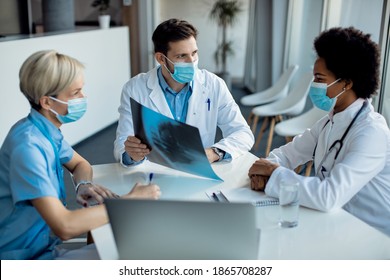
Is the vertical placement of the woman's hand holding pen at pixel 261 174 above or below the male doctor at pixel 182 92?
below

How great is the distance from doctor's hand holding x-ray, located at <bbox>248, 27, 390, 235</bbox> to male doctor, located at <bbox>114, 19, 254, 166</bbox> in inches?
21.6

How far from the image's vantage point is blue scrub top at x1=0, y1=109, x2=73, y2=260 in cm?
148

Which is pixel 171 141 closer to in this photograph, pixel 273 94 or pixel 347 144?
pixel 347 144

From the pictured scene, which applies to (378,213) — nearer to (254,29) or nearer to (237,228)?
(237,228)

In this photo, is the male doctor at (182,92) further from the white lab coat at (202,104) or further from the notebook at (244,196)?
the notebook at (244,196)

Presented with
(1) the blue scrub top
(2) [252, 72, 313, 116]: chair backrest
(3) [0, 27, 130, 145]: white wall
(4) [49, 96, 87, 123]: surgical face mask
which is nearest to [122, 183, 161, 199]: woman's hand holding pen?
(1) the blue scrub top

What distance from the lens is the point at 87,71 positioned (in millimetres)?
5445

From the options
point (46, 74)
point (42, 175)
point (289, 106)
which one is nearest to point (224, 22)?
point (289, 106)

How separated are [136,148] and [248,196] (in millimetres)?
564

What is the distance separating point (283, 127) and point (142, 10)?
14.8 feet

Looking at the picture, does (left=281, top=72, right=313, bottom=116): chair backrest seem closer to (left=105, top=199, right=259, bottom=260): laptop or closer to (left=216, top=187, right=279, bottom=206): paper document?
(left=216, top=187, right=279, bottom=206): paper document

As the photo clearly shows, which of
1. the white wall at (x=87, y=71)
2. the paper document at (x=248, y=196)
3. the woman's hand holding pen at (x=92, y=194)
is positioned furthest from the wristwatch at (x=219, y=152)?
the white wall at (x=87, y=71)

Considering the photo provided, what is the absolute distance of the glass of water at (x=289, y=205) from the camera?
1.53 meters

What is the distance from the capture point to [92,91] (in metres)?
5.63
